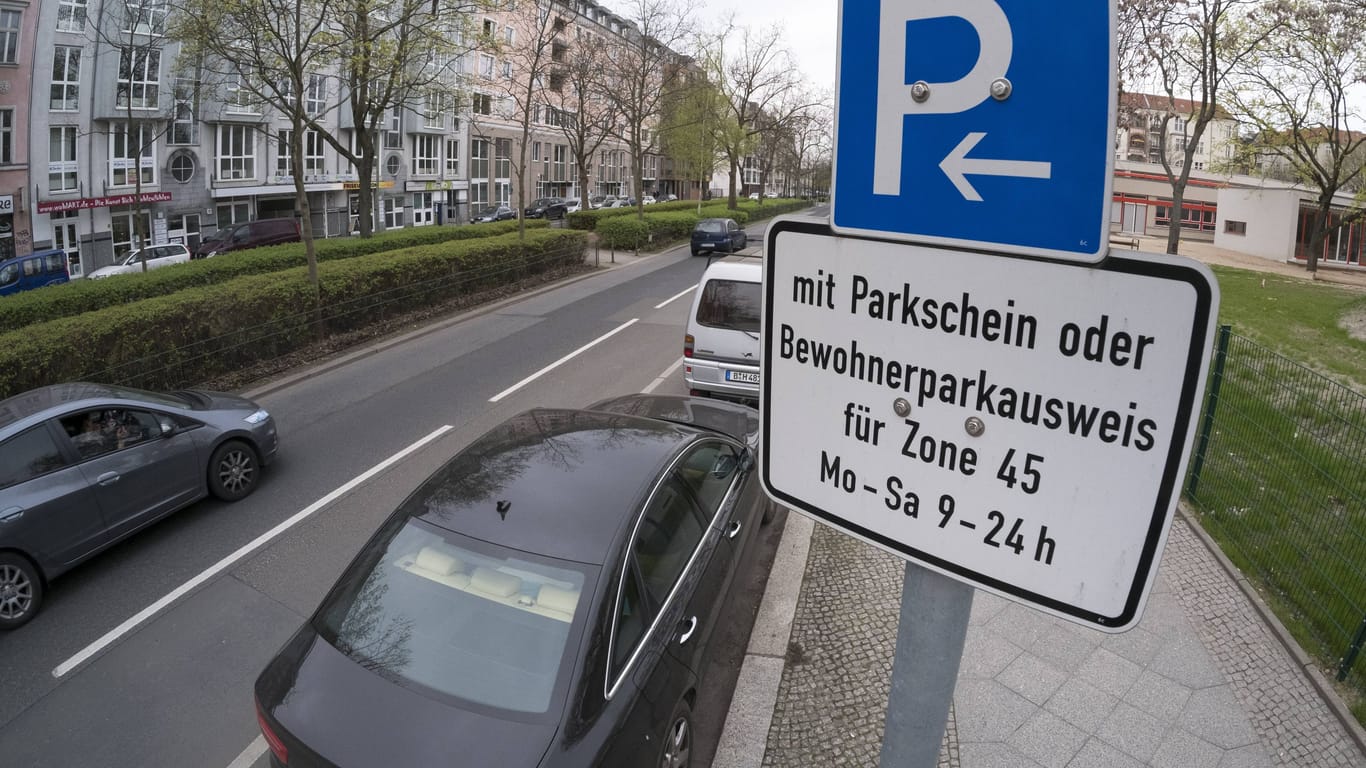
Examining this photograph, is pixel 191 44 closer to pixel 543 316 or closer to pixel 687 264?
pixel 543 316

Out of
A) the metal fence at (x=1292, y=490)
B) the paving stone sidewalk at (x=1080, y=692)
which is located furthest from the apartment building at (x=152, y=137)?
the paving stone sidewalk at (x=1080, y=692)

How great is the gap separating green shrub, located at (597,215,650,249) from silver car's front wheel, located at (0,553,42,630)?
2494cm

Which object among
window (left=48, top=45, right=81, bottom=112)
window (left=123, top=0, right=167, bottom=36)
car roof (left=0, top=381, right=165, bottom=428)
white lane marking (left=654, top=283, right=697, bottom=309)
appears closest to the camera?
car roof (left=0, top=381, right=165, bottom=428)

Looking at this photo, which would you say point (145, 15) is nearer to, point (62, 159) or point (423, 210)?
point (62, 159)

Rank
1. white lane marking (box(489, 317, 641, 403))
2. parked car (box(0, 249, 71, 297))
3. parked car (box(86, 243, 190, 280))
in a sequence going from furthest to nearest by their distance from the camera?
parked car (box(86, 243, 190, 280)) → parked car (box(0, 249, 71, 297)) → white lane marking (box(489, 317, 641, 403))

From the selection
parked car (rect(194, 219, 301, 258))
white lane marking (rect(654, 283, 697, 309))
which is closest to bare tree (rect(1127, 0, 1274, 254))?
white lane marking (rect(654, 283, 697, 309))

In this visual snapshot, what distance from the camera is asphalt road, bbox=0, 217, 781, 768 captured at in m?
4.85

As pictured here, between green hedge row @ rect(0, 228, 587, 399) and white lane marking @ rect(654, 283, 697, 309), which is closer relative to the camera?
green hedge row @ rect(0, 228, 587, 399)

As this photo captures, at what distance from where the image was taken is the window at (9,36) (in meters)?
29.8

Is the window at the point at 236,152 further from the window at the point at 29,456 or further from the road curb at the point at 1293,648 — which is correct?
the road curb at the point at 1293,648

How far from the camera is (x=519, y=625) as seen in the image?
12.1 ft

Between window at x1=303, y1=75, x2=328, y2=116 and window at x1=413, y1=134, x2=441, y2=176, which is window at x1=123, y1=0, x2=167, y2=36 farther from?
window at x1=413, y1=134, x2=441, y2=176

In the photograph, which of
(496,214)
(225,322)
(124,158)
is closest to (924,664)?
(225,322)

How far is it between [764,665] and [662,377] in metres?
7.45
